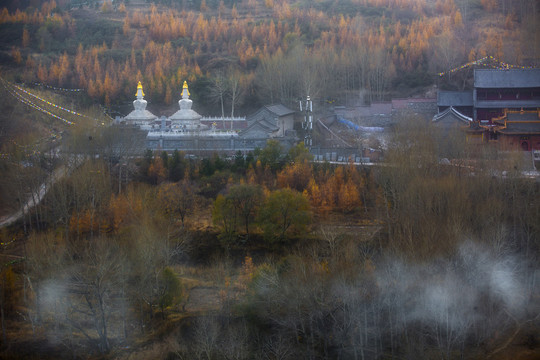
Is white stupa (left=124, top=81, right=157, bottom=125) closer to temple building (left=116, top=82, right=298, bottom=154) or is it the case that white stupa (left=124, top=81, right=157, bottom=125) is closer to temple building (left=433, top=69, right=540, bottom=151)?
temple building (left=116, top=82, right=298, bottom=154)

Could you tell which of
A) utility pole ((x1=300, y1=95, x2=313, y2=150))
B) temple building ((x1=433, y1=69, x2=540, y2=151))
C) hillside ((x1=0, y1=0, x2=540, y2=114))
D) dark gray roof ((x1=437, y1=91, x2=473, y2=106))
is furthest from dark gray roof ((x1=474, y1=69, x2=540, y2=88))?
utility pole ((x1=300, y1=95, x2=313, y2=150))

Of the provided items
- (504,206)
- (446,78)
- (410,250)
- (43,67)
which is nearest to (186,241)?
(410,250)

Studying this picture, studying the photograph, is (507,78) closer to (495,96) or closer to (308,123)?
(495,96)

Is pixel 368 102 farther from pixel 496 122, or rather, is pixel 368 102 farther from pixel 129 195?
pixel 129 195

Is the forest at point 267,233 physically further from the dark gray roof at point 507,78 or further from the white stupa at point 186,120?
the white stupa at point 186,120

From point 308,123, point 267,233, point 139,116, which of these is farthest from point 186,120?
point 267,233

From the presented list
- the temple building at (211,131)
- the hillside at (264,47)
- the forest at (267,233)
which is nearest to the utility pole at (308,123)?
the temple building at (211,131)
